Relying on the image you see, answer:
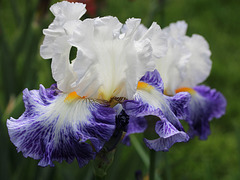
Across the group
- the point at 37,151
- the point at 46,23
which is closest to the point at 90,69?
the point at 37,151

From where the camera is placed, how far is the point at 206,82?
3.04m

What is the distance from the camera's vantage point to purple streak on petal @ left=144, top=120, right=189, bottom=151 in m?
0.79

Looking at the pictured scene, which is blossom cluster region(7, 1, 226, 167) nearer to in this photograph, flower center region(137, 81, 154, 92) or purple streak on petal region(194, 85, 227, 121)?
flower center region(137, 81, 154, 92)

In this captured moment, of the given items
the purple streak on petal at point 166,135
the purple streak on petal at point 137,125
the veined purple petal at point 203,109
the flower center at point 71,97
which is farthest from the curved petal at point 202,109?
the flower center at point 71,97

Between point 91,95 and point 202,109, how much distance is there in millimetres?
457

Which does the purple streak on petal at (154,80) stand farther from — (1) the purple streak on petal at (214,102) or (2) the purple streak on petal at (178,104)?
(1) the purple streak on petal at (214,102)

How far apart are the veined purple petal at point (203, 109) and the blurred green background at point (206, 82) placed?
0.68 ft

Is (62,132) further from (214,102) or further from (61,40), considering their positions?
(214,102)

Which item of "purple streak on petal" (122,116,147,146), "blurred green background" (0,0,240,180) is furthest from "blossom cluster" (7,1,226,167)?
"blurred green background" (0,0,240,180)

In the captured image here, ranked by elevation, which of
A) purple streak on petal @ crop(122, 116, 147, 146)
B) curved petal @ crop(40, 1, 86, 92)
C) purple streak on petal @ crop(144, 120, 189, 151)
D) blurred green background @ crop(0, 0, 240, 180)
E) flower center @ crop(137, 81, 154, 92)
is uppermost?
curved petal @ crop(40, 1, 86, 92)

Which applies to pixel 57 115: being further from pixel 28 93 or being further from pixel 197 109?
pixel 197 109

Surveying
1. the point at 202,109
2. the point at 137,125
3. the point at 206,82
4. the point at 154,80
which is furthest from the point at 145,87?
the point at 206,82

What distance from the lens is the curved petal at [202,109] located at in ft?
3.67

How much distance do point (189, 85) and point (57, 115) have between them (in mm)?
565
